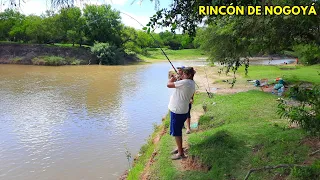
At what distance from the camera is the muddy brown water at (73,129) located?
8.42 m

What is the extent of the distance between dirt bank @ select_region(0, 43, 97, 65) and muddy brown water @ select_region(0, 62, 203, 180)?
75.8 feet

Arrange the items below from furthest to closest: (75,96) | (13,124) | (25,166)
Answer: (75,96), (13,124), (25,166)

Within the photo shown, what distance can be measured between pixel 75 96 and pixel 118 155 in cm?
1022

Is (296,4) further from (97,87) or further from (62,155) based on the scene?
(97,87)

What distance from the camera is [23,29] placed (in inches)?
1857

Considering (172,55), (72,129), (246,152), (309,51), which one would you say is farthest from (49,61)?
(246,152)

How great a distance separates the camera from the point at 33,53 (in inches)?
Result: 1704

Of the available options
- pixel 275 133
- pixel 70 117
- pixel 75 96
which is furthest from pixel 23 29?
pixel 275 133

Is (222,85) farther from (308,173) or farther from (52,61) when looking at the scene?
(52,61)

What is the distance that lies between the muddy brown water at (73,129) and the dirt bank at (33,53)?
2310 centimetres

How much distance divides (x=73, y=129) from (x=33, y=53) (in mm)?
34893

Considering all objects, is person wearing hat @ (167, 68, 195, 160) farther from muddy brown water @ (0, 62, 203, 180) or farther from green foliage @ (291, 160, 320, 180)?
muddy brown water @ (0, 62, 203, 180)

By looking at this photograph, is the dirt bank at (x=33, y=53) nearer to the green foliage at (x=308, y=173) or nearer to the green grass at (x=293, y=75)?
the green grass at (x=293, y=75)

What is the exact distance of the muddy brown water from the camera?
842cm
